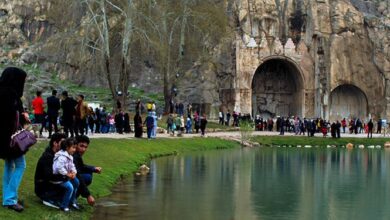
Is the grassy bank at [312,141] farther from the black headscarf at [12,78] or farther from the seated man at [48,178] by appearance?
the black headscarf at [12,78]

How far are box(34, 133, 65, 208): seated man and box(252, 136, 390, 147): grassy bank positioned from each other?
123 feet

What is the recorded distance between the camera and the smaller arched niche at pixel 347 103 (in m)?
76.5

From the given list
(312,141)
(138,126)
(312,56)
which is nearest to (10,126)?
(138,126)

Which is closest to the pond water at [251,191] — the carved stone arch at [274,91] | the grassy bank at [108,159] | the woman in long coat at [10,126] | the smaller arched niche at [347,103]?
the grassy bank at [108,159]

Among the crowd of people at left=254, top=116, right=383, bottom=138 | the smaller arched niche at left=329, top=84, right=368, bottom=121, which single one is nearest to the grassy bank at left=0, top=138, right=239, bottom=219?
the crowd of people at left=254, top=116, right=383, bottom=138

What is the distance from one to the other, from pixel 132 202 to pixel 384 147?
36905 millimetres

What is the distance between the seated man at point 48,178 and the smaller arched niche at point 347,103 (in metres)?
63.3

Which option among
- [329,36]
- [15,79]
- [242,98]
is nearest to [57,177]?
[15,79]

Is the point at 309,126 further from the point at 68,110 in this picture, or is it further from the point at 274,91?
the point at 68,110

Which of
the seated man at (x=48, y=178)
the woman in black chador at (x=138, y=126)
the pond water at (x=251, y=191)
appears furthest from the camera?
the woman in black chador at (x=138, y=126)

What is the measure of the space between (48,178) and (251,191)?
27.4ft

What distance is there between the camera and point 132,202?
18.4m

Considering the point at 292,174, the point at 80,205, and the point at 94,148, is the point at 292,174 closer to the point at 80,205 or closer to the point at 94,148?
the point at 94,148

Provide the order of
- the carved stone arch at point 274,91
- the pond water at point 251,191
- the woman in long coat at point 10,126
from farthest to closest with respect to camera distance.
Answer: the carved stone arch at point 274,91 → the pond water at point 251,191 → the woman in long coat at point 10,126
